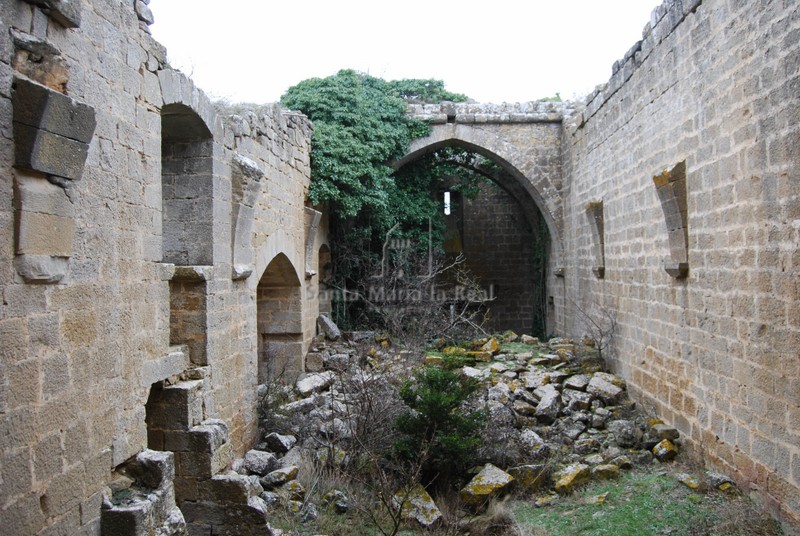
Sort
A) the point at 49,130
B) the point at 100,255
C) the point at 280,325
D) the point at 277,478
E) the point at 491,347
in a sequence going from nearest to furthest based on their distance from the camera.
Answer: the point at 49,130 < the point at 100,255 < the point at 277,478 < the point at 280,325 < the point at 491,347

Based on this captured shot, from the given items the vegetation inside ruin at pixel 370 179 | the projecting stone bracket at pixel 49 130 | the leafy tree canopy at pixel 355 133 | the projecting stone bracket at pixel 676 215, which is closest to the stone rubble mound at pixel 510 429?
the projecting stone bracket at pixel 676 215

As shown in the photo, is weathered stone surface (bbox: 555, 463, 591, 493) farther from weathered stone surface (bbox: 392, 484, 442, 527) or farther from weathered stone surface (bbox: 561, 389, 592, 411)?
weathered stone surface (bbox: 561, 389, 592, 411)

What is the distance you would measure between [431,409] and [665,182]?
3.14 meters

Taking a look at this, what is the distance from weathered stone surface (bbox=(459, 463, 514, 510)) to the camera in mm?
5199

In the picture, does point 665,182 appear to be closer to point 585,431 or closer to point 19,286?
point 585,431

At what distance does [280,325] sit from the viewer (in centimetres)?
890

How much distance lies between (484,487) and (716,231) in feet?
9.35

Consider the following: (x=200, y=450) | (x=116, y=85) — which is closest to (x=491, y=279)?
(x=200, y=450)

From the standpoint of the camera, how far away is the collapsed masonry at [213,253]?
2.78 m

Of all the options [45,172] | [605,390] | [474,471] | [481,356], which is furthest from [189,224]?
[481,356]

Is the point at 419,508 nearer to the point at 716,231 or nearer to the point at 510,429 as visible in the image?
the point at 510,429

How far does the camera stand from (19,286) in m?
2.67

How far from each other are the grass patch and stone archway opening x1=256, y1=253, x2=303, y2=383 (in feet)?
14.6

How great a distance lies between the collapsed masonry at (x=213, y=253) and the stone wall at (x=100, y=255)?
0.05 ft
